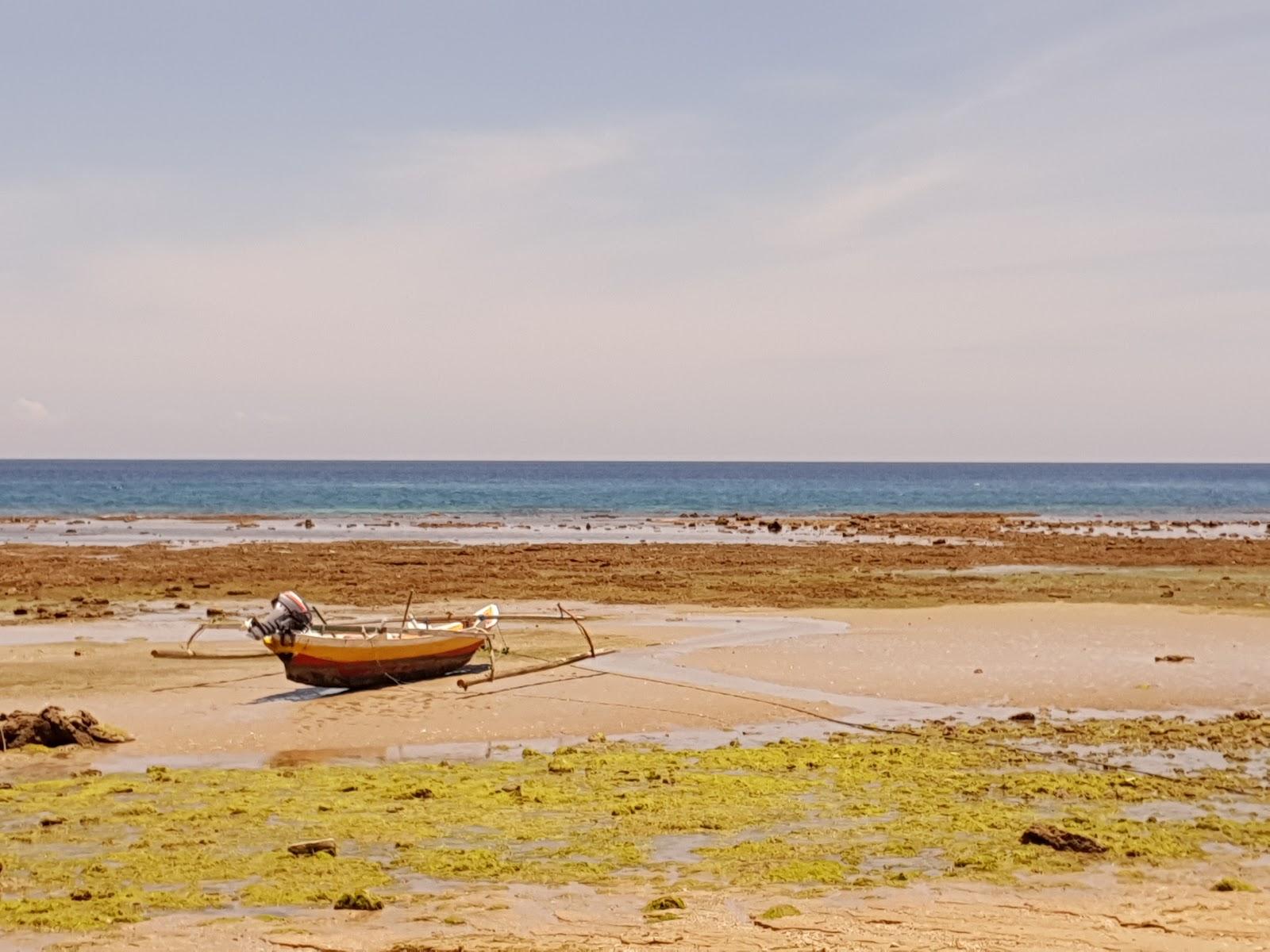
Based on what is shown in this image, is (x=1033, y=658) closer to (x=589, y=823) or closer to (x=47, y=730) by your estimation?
(x=589, y=823)

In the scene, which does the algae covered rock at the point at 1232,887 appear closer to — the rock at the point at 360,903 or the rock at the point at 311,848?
the rock at the point at 360,903

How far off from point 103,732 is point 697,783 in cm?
821

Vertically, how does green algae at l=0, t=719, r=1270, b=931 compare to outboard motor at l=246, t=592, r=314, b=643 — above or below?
below

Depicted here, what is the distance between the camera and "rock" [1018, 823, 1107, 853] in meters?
11.3

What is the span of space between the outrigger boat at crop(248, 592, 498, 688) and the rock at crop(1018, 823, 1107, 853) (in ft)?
38.1

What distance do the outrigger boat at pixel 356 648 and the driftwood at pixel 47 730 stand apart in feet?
13.0

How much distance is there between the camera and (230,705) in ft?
63.0

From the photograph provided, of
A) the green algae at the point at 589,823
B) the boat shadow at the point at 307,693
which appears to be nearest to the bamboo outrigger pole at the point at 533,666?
the boat shadow at the point at 307,693

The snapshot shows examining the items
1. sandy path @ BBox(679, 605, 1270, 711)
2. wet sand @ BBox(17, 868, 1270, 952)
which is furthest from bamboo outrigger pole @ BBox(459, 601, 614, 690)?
wet sand @ BBox(17, 868, 1270, 952)

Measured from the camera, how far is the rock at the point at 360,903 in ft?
32.2

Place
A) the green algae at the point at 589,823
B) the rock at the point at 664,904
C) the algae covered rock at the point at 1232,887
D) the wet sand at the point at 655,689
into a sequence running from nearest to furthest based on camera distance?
the rock at the point at 664,904 → the algae covered rock at the point at 1232,887 → the green algae at the point at 589,823 → the wet sand at the point at 655,689

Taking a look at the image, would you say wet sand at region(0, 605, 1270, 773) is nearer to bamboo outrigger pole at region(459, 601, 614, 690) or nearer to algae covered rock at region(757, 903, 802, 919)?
bamboo outrigger pole at region(459, 601, 614, 690)

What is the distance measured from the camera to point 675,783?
14133 millimetres

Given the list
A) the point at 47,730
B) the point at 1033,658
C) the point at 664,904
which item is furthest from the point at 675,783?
the point at 1033,658
